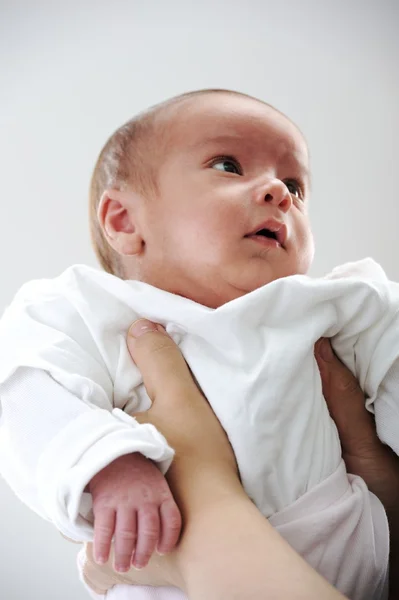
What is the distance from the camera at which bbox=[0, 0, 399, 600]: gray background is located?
1458 millimetres

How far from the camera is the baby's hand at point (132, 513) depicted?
0.53m

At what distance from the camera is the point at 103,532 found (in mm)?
527

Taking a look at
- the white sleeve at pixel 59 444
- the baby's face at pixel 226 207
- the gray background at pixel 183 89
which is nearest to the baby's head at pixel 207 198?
the baby's face at pixel 226 207

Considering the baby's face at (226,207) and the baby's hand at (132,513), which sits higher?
the baby's face at (226,207)

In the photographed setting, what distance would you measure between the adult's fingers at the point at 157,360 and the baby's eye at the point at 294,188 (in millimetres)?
358

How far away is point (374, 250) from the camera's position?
5.12 feet

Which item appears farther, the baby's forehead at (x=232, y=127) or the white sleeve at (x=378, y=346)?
the baby's forehead at (x=232, y=127)

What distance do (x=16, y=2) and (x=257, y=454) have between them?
1.43m

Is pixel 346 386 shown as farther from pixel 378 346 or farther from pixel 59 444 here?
pixel 59 444

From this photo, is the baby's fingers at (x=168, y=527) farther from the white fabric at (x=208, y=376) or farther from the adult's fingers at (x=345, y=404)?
the adult's fingers at (x=345, y=404)

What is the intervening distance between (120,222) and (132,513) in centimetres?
53

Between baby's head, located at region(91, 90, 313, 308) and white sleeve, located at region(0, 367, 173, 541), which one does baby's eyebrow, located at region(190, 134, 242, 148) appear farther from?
white sleeve, located at region(0, 367, 173, 541)

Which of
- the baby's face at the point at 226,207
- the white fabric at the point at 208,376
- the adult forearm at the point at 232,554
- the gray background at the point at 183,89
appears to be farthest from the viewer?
the gray background at the point at 183,89

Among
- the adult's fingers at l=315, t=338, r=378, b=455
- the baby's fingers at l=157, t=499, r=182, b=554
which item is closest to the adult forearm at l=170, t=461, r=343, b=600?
the baby's fingers at l=157, t=499, r=182, b=554
